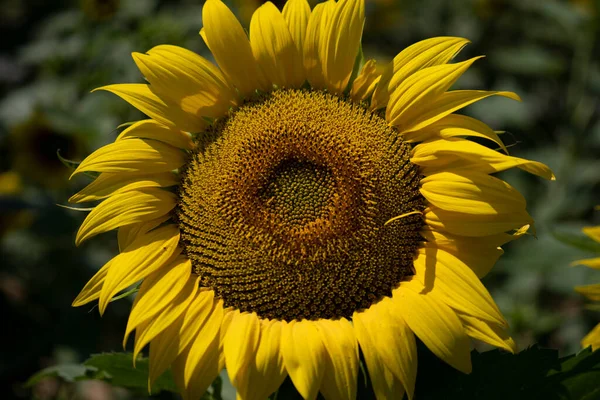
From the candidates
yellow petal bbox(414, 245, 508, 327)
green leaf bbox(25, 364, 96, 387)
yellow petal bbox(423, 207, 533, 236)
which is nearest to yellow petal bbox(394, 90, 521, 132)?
yellow petal bbox(423, 207, 533, 236)

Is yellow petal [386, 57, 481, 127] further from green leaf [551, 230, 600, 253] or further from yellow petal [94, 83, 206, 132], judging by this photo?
green leaf [551, 230, 600, 253]

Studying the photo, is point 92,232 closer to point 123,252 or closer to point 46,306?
point 123,252

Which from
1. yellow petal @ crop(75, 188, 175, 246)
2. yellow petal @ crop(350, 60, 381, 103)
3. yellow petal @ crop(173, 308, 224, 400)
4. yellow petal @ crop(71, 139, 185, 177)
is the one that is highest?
yellow petal @ crop(350, 60, 381, 103)

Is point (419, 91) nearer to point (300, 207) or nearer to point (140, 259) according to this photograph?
point (300, 207)

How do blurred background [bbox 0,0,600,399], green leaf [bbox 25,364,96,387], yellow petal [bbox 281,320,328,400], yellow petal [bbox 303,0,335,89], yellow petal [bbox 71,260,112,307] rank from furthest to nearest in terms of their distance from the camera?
blurred background [bbox 0,0,600,399], green leaf [bbox 25,364,96,387], yellow petal [bbox 303,0,335,89], yellow petal [bbox 71,260,112,307], yellow petal [bbox 281,320,328,400]

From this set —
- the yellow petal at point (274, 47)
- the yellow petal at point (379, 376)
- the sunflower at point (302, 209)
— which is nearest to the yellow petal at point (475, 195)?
the sunflower at point (302, 209)

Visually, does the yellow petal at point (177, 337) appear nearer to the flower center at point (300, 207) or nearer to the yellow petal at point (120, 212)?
the flower center at point (300, 207)
